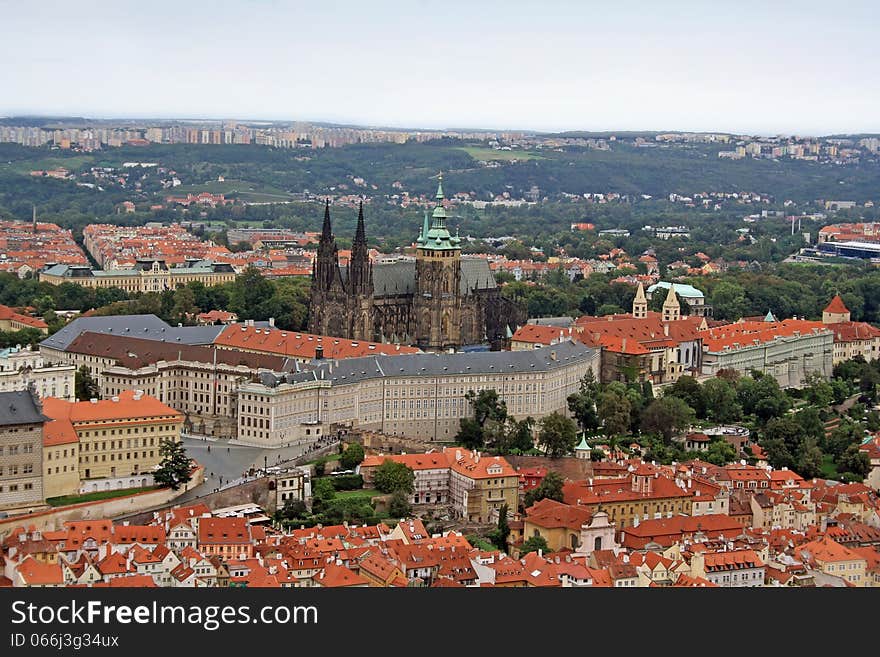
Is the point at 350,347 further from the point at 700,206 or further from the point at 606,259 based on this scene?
the point at 700,206

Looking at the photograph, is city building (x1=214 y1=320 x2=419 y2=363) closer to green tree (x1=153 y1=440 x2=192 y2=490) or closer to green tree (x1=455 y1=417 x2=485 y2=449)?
green tree (x1=455 y1=417 x2=485 y2=449)

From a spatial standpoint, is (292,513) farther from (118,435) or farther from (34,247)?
(34,247)

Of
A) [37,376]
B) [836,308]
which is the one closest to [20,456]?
[37,376]

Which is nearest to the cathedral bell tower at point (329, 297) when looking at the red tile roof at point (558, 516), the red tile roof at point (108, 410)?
the red tile roof at point (108, 410)

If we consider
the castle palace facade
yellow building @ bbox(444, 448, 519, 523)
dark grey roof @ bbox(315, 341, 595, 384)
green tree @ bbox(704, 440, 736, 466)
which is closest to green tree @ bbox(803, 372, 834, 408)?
dark grey roof @ bbox(315, 341, 595, 384)

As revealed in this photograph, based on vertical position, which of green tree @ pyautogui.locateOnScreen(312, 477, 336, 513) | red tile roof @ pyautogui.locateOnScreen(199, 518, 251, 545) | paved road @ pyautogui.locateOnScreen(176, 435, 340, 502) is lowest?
green tree @ pyautogui.locateOnScreen(312, 477, 336, 513)
